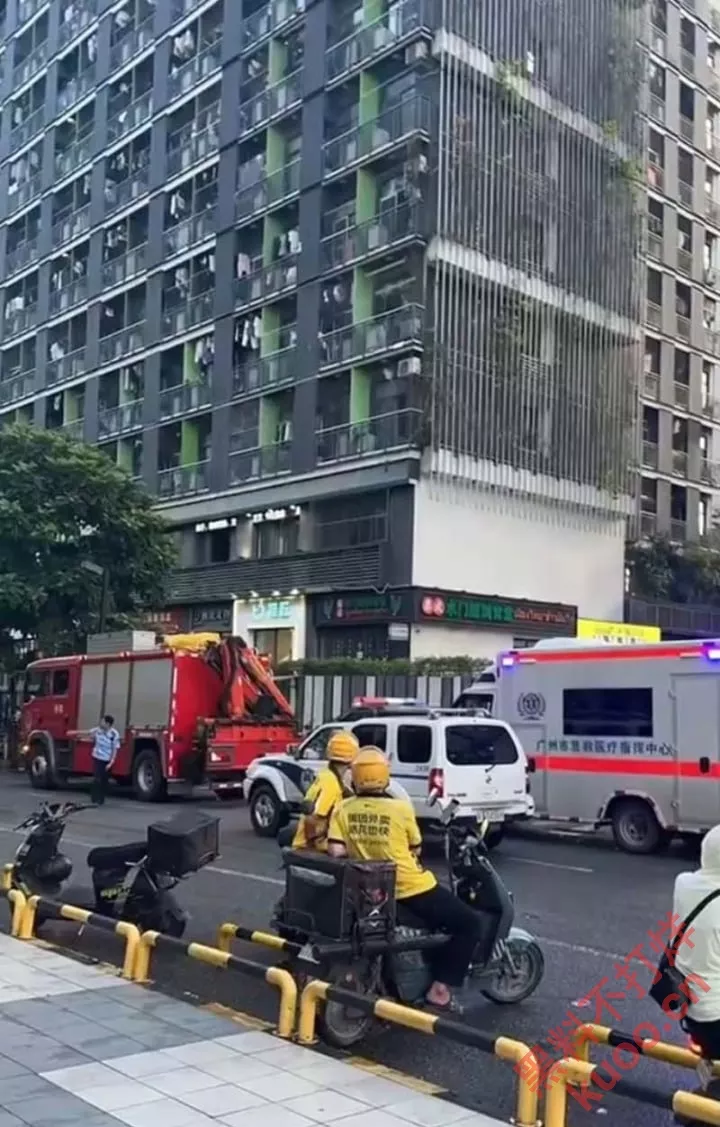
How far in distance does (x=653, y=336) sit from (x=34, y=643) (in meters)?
23.6

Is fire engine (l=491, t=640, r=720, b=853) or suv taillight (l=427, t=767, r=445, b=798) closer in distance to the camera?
suv taillight (l=427, t=767, r=445, b=798)

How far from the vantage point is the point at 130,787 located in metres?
24.6

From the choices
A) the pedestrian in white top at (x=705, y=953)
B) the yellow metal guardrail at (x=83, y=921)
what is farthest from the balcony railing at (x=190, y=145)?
the pedestrian in white top at (x=705, y=953)

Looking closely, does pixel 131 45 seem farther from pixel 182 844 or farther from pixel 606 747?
pixel 182 844

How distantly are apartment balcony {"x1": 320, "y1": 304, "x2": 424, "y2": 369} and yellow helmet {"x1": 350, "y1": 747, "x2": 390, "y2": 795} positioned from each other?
2582cm

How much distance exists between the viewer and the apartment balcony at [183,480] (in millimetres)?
39188

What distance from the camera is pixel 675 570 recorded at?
40781 mm

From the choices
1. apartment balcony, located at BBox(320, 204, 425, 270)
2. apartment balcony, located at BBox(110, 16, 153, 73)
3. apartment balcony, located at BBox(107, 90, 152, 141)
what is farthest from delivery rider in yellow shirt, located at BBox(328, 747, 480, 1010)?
apartment balcony, located at BBox(110, 16, 153, 73)

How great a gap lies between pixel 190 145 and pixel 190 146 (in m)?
0.06

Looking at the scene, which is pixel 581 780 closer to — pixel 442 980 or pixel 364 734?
pixel 364 734

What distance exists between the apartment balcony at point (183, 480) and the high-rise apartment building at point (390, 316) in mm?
97

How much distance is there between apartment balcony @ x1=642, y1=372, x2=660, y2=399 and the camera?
136ft

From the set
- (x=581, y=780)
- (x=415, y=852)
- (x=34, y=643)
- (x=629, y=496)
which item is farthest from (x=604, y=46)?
(x=415, y=852)

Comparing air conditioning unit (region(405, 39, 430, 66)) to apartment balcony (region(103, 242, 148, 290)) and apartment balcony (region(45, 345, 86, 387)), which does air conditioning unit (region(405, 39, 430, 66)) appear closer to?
apartment balcony (region(103, 242, 148, 290))
